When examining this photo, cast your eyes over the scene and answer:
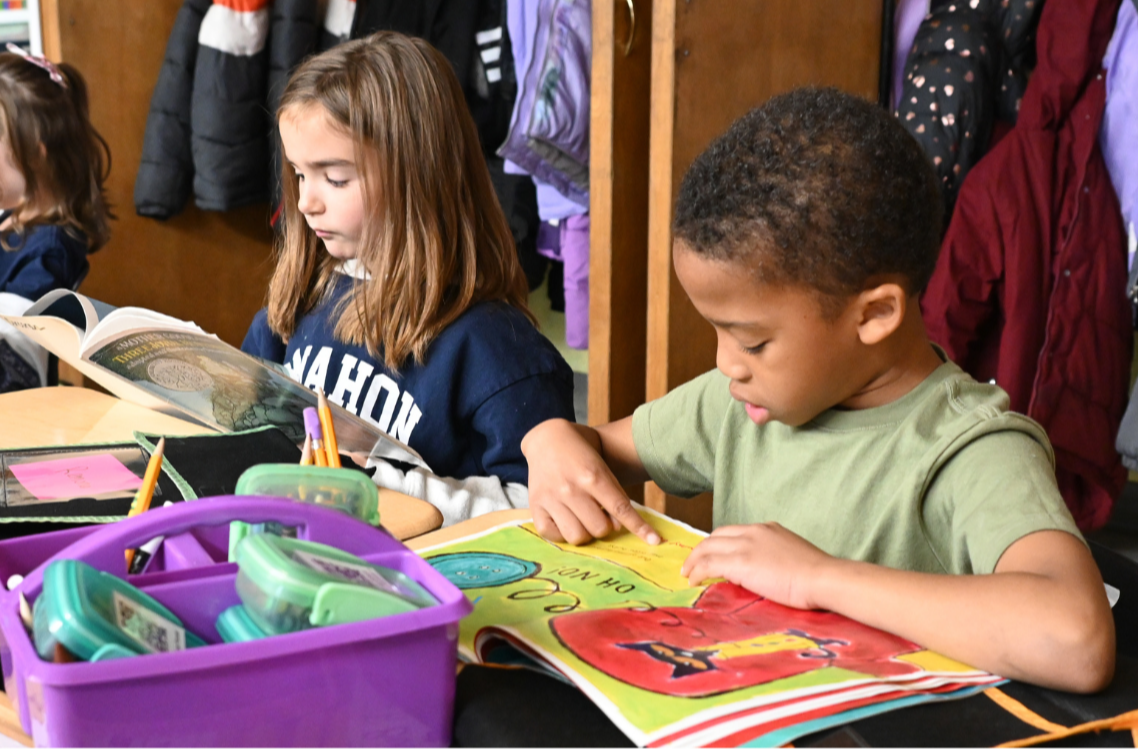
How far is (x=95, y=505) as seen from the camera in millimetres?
744

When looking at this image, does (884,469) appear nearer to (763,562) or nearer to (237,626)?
(763,562)

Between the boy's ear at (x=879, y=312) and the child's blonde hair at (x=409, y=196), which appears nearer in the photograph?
the boy's ear at (x=879, y=312)

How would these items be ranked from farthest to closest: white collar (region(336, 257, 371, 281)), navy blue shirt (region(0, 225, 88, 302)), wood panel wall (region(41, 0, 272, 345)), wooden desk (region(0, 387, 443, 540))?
wood panel wall (region(41, 0, 272, 345)), navy blue shirt (region(0, 225, 88, 302)), white collar (region(336, 257, 371, 281)), wooden desk (region(0, 387, 443, 540))

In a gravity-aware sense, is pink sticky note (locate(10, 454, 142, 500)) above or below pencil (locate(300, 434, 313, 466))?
below

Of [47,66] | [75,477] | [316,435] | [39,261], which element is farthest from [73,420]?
[47,66]

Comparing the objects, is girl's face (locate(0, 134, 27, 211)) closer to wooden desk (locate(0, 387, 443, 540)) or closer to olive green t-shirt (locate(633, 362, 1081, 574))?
wooden desk (locate(0, 387, 443, 540))

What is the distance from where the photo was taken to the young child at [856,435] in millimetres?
567

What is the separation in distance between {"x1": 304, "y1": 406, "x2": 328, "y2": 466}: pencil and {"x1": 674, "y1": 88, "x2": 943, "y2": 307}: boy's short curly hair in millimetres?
294

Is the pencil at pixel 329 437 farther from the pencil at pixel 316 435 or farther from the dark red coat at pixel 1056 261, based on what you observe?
the dark red coat at pixel 1056 261

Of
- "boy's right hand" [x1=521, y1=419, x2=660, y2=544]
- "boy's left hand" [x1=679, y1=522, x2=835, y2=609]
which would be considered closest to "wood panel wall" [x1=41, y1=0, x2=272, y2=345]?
"boy's right hand" [x1=521, y1=419, x2=660, y2=544]

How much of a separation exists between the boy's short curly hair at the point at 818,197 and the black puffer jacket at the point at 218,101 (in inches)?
83.9

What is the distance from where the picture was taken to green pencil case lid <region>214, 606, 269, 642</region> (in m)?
0.44

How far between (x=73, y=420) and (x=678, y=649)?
0.88 m

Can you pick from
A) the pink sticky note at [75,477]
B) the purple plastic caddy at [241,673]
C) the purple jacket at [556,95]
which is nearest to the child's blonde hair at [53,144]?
the purple jacket at [556,95]
